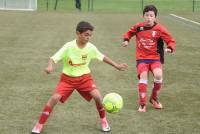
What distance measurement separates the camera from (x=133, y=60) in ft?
50.2

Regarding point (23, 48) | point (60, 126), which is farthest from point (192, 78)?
point (23, 48)

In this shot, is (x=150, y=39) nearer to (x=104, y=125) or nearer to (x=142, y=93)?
(x=142, y=93)

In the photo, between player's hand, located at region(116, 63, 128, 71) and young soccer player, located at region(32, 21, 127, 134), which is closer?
young soccer player, located at region(32, 21, 127, 134)

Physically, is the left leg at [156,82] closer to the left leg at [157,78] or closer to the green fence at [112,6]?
the left leg at [157,78]

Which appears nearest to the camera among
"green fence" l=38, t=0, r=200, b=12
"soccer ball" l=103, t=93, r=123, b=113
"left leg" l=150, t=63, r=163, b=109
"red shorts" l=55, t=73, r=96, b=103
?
"red shorts" l=55, t=73, r=96, b=103

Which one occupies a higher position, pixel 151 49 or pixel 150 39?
pixel 150 39

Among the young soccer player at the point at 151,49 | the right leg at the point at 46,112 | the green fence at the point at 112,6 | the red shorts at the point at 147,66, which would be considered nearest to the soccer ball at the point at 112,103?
the right leg at the point at 46,112

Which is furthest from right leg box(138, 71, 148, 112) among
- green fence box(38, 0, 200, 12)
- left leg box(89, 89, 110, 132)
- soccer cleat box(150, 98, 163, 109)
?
green fence box(38, 0, 200, 12)

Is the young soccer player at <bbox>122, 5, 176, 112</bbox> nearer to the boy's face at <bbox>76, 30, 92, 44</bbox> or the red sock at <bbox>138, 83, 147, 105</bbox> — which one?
the red sock at <bbox>138, 83, 147, 105</bbox>

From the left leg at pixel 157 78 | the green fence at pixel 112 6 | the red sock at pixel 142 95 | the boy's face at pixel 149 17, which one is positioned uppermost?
the boy's face at pixel 149 17

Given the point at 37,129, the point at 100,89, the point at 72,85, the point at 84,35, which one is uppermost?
the point at 84,35

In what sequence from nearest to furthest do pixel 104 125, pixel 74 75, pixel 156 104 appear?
pixel 74 75
pixel 104 125
pixel 156 104

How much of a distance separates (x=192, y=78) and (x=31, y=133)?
5.75 metres

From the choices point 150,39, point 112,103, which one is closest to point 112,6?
point 150,39
